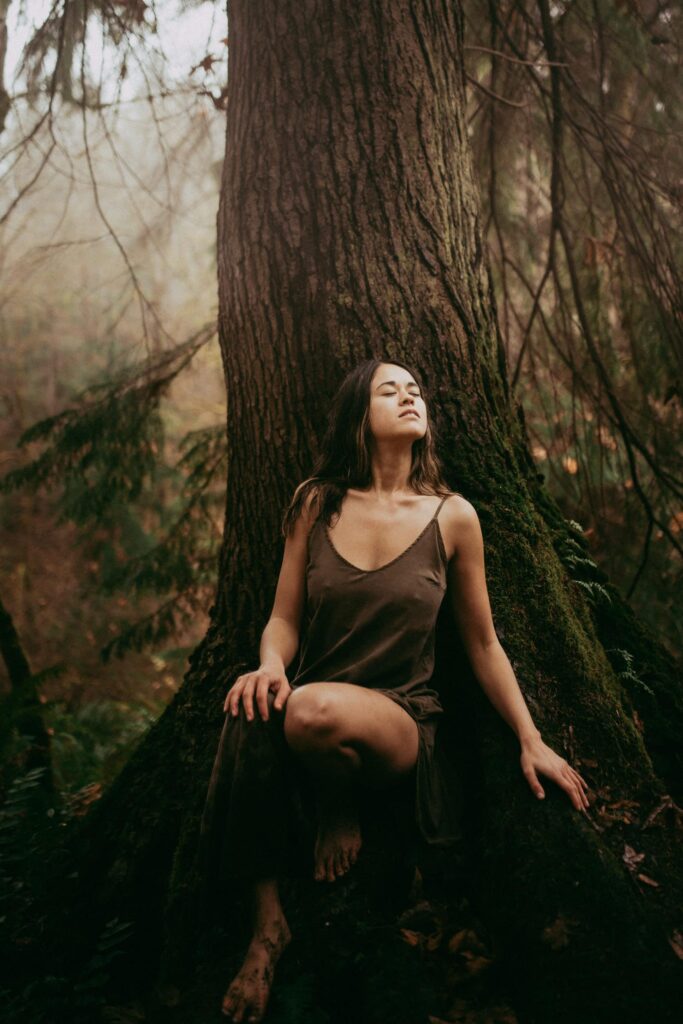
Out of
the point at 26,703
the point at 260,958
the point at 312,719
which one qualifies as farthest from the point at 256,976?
the point at 26,703

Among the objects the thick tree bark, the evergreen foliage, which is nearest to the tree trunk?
the thick tree bark

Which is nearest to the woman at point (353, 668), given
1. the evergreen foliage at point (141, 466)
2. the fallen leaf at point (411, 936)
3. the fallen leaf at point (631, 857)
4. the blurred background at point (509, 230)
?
the fallen leaf at point (631, 857)

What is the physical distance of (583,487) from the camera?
4.84 meters

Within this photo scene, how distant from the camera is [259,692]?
230cm

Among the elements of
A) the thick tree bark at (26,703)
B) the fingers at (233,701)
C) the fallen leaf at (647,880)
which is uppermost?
the fingers at (233,701)

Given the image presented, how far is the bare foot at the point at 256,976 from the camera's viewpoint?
7.08ft

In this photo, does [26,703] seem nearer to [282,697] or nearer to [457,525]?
[282,697]

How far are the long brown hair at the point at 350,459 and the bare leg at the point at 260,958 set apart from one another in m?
1.25

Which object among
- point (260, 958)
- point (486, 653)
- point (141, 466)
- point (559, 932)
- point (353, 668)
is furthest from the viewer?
point (141, 466)

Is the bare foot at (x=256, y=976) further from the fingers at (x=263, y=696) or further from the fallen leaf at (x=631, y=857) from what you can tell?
the fallen leaf at (x=631, y=857)

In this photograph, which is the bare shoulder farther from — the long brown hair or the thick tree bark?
the thick tree bark

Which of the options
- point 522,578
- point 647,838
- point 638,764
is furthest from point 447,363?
point 647,838

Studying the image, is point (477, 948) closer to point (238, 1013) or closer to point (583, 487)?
point (238, 1013)

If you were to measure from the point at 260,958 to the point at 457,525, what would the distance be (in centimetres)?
155
